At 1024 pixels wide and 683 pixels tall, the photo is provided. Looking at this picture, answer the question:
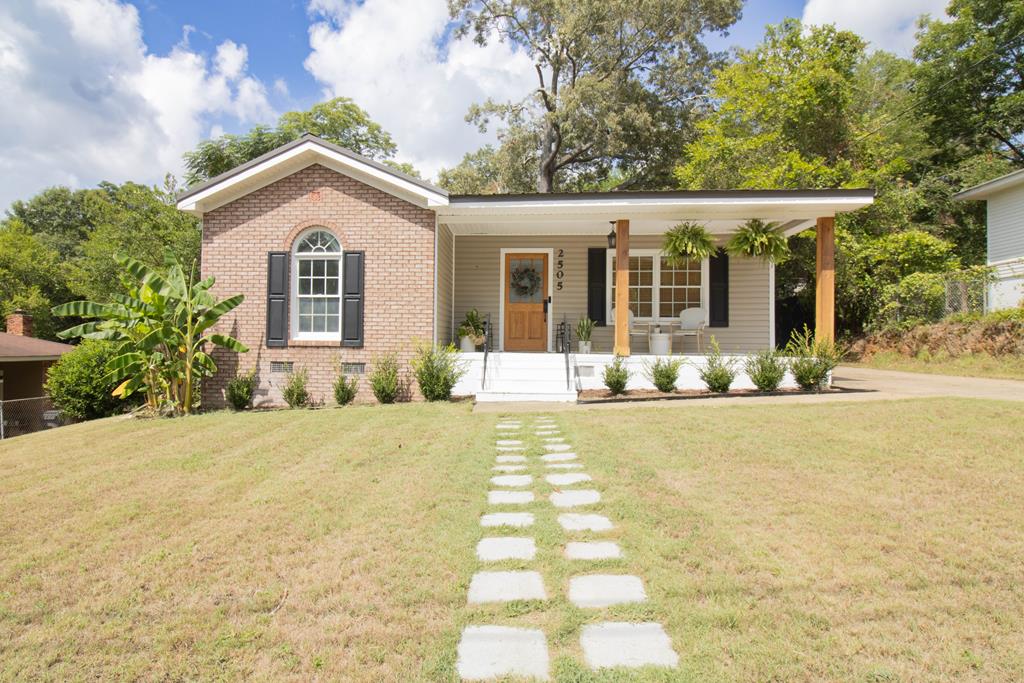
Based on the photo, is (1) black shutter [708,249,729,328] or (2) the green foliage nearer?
(2) the green foliage

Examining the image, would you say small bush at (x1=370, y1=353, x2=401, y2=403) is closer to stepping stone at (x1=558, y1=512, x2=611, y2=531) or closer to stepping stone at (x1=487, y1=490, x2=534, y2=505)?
stepping stone at (x1=487, y1=490, x2=534, y2=505)

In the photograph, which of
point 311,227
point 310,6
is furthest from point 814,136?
point 311,227

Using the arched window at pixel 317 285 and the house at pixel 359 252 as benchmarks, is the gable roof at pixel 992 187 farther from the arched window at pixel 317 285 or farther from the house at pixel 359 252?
the arched window at pixel 317 285

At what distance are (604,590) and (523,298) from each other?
10.8 metres

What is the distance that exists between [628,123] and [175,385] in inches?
764

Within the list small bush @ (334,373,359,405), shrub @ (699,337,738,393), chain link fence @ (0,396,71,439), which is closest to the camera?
shrub @ (699,337,738,393)

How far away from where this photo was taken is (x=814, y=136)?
21219mm

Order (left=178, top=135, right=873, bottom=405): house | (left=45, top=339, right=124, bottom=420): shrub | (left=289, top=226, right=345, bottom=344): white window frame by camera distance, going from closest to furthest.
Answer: (left=178, top=135, right=873, bottom=405): house → (left=289, top=226, right=345, bottom=344): white window frame → (left=45, top=339, right=124, bottom=420): shrub

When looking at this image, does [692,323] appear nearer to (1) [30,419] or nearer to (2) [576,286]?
(2) [576,286]

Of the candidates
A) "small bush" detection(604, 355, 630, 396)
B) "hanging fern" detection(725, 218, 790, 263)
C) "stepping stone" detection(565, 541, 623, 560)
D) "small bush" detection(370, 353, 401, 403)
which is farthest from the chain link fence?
"hanging fern" detection(725, 218, 790, 263)

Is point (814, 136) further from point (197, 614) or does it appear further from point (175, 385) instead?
point (197, 614)

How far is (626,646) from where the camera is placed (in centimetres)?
245

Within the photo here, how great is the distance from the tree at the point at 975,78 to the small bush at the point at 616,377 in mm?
21216

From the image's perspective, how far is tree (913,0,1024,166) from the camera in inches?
836
